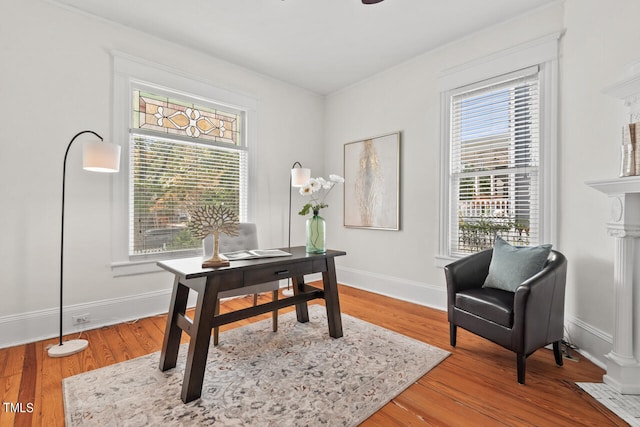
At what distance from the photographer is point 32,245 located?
2.56m

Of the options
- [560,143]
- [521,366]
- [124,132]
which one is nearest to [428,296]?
[521,366]

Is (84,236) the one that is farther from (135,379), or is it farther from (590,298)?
(590,298)

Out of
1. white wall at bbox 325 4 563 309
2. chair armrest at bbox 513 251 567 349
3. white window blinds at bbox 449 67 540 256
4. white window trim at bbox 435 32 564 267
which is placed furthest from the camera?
white wall at bbox 325 4 563 309

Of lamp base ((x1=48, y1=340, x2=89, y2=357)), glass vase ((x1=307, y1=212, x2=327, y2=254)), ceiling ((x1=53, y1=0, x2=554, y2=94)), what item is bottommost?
lamp base ((x1=48, y1=340, x2=89, y2=357))

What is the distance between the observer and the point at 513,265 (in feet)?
7.58

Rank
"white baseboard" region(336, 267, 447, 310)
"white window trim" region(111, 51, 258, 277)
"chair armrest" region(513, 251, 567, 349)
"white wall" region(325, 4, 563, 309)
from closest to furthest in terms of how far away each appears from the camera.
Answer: "chair armrest" region(513, 251, 567, 349), "white window trim" region(111, 51, 258, 277), "white wall" region(325, 4, 563, 309), "white baseboard" region(336, 267, 447, 310)

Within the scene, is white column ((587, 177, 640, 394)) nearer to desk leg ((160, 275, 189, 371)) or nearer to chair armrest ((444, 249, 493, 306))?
chair armrest ((444, 249, 493, 306))

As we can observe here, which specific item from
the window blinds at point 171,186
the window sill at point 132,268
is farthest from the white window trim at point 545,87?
Answer: the window sill at point 132,268

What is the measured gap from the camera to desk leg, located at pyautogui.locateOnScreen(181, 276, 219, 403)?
175 cm

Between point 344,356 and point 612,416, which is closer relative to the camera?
point 612,416

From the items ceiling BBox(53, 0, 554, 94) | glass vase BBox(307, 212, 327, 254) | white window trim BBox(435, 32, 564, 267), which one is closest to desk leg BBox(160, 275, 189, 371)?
glass vase BBox(307, 212, 327, 254)

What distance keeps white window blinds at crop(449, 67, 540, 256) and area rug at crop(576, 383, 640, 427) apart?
126 centimetres

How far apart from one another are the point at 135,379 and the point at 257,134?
3.01 meters

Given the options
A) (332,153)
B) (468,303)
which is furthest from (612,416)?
(332,153)
